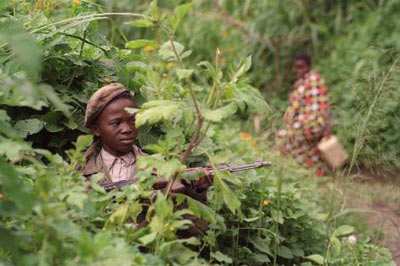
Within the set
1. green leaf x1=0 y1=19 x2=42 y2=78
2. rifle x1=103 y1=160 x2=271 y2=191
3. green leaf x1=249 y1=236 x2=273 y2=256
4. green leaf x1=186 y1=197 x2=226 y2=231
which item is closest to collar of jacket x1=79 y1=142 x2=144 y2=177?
rifle x1=103 y1=160 x2=271 y2=191

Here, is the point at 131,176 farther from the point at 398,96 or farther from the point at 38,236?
the point at 398,96

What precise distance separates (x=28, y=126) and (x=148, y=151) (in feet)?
2.05

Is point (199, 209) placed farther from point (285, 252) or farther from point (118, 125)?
point (285, 252)

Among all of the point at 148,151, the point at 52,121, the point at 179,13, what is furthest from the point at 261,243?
the point at 179,13

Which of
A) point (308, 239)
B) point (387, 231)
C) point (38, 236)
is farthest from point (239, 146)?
point (38, 236)

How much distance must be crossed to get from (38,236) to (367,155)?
7.92 ft

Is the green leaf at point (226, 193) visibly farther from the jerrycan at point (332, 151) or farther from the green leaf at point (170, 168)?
the jerrycan at point (332, 151)

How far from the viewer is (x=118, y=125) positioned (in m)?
3.64

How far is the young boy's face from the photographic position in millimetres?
3621

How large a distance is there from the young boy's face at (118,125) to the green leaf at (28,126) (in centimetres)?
37

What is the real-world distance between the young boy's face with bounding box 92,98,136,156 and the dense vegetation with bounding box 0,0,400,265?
128 mm

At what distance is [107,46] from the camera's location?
14.3 ft

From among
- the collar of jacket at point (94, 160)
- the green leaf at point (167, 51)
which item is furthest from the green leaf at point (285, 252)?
the green leaf at point (167, 51)

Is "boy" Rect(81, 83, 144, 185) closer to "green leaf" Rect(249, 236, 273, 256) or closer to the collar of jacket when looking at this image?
the collar of jacket
